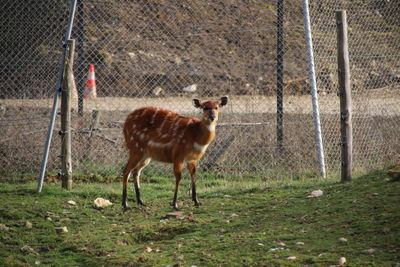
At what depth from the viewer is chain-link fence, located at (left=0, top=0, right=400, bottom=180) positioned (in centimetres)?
1154

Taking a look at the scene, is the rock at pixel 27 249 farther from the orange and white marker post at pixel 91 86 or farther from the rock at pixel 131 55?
the rock at pixel 131 55

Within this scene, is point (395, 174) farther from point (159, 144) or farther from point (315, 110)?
point (159, 144)

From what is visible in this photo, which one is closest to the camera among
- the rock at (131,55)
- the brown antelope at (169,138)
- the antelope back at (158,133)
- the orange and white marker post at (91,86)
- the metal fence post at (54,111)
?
the brown antelope at (169,138)

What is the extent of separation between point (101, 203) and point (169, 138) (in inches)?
48.2

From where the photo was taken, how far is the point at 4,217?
28.2 feet

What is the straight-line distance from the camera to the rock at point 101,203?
9.32 meters

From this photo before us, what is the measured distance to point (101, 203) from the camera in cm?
943

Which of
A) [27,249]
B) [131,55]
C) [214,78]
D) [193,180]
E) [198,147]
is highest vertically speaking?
[131,55]

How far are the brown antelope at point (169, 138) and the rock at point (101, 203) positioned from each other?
267 mm

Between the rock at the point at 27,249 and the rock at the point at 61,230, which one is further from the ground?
the rock at the point at 61,230

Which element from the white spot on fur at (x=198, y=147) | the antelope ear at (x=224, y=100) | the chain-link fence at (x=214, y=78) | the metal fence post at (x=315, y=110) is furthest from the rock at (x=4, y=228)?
the metal fence post at (x=315, y=110)

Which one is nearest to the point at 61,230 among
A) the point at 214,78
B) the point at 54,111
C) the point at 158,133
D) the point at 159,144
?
the point at 159,144

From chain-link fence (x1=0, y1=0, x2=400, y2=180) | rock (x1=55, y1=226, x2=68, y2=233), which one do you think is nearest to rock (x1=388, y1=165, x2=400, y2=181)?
chain-link fence (x1=0, y1=0, x2=400, y2=180)

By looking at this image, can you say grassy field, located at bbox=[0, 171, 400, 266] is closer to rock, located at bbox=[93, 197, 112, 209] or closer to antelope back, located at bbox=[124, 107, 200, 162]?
rock, located at bbox=[93, 197, 112, 209]
